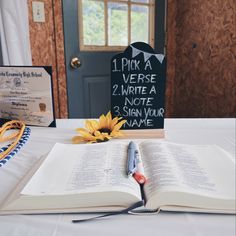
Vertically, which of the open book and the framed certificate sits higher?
the framed certificate

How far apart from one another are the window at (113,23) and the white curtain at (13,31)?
469 mm

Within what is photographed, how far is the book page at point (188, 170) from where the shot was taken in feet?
1.49

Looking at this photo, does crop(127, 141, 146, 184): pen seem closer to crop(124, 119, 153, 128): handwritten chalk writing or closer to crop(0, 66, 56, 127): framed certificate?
crop(124, 119, 153, 128): handwritten chalk writing

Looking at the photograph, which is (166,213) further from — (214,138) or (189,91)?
(189,91)

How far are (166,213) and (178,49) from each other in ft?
7.23

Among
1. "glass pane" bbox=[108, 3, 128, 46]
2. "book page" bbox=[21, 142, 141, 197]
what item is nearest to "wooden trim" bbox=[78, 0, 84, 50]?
"glass pane" bbox=[108, 3, 128, 46]

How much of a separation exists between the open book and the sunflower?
0.54 ft

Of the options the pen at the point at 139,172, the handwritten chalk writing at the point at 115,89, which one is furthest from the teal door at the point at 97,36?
the pen at the point at 139,172

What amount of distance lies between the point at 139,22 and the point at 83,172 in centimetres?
204

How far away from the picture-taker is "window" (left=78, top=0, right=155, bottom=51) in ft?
7.02

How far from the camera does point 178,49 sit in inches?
97.6

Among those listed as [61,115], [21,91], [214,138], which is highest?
[21,91]
